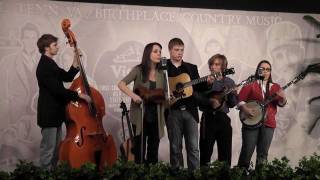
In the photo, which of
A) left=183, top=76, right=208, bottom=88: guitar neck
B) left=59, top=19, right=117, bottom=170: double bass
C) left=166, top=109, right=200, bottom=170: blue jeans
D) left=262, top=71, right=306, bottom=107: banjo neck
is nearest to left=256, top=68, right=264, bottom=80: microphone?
left=262, top=71, right=306, bottom=107: banjo neck

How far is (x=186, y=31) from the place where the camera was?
5.42 meters

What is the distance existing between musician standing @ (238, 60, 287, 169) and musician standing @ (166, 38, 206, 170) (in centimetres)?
58

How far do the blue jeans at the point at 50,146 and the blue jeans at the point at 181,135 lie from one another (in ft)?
3.73

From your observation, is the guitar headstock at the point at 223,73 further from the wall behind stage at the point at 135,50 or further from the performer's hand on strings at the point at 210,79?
the wall behind stage at the point at 135,50

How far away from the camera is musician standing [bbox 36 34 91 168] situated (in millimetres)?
4840

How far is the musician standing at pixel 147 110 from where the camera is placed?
5.08 meters

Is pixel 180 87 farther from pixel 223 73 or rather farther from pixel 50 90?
pixel 50 90

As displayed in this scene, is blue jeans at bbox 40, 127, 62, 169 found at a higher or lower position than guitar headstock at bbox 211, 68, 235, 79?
lower

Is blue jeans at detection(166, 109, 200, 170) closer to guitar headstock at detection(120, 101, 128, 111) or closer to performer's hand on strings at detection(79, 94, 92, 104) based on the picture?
guitar headstock at detection(120, 101, 128, 111)

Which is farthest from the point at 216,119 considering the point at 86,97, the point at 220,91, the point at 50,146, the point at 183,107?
the point at 50,146

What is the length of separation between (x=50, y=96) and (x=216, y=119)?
1738 mm

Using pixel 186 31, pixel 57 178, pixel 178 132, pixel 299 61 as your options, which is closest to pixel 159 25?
pixel 186 31

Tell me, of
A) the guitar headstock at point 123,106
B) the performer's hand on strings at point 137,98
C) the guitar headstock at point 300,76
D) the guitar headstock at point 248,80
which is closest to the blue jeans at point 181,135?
the performer's hand on strings at point 137,98

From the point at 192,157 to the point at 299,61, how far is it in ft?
5.55
